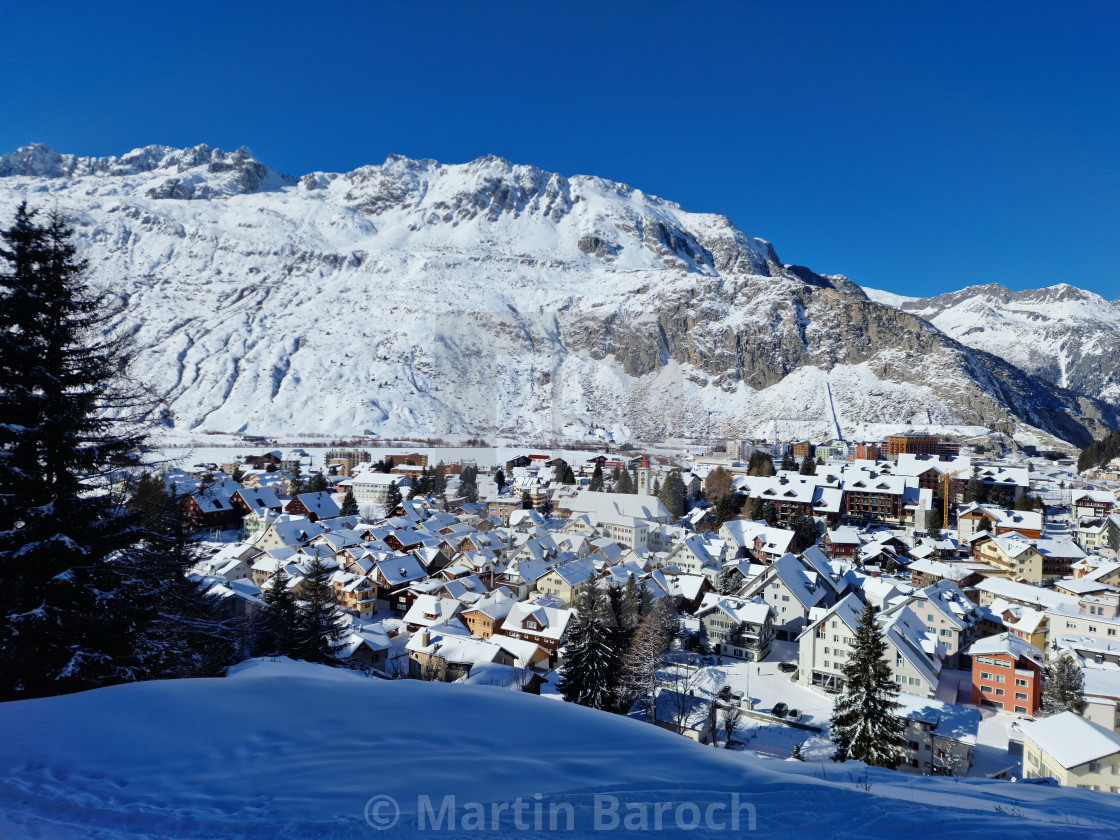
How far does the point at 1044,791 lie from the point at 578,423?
68785mm

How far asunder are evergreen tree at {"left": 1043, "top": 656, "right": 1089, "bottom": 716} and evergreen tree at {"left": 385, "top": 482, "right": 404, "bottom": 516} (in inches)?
1182

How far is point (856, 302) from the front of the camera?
8662cm

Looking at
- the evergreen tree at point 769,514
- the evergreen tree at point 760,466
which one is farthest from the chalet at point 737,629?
the evergreen tree at point 760,466

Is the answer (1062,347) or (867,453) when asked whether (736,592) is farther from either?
(1062,347)

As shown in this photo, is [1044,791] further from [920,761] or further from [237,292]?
[237,292]

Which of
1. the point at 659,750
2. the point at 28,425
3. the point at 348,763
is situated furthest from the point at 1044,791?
the point at 28,425

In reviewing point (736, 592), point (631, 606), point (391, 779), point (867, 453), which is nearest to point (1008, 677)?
point (736, 592)

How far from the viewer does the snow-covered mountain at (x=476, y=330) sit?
7000 cm

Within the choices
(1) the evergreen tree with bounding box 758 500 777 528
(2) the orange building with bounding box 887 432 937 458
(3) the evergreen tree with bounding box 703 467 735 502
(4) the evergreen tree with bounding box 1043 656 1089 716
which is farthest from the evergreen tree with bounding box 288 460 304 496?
(2) the orange building with bounding box 887 432 937 458

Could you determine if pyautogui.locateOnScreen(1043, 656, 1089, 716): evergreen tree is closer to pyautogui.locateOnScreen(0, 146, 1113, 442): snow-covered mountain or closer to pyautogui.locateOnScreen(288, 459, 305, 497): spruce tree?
pyautogui.locateOnScreen(288, 459, 305, 497): spruce tree

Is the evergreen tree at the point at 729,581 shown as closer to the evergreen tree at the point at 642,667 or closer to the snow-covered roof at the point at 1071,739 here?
the evergreen tree at the point at 642,667

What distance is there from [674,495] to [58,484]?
32670mm

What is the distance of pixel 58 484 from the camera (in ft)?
15.2

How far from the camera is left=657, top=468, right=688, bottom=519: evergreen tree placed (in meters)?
34.6
